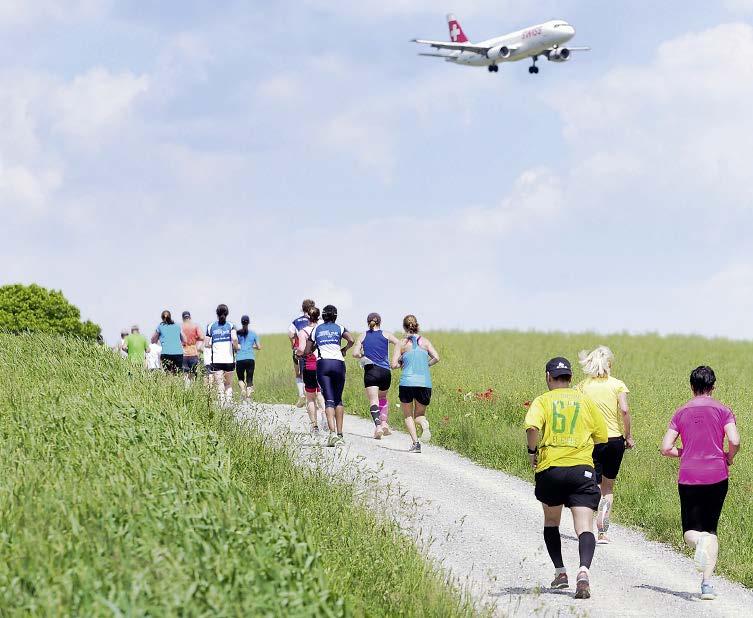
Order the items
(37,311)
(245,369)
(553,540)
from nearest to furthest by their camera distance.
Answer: (553,540) < (245,369) < (37,311)

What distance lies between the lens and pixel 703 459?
10.2 meters

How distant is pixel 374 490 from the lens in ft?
44.0

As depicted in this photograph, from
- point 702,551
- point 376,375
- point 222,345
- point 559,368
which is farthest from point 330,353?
point 702,551

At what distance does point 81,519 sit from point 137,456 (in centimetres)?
197

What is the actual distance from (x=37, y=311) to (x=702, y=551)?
2306 cm

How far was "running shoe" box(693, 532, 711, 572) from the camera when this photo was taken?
10188 millimetres

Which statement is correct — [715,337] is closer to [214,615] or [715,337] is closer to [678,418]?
[678,418]

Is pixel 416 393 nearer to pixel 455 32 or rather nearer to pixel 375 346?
pixel 375 346

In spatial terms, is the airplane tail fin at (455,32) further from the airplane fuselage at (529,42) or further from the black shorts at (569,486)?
the black shorts at (569,486)

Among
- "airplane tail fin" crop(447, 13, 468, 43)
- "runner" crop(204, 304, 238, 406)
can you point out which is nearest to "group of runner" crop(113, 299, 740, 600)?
"runner" crop(204, 304, 238, 406)

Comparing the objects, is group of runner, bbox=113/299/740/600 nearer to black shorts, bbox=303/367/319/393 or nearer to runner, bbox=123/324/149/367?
black shorts, bbox=303/367/319/393

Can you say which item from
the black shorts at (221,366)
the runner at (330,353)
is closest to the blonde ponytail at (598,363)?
the runner at (330,353)

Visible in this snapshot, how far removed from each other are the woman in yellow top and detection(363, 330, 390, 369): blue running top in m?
6.16

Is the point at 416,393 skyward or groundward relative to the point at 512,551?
skyward
